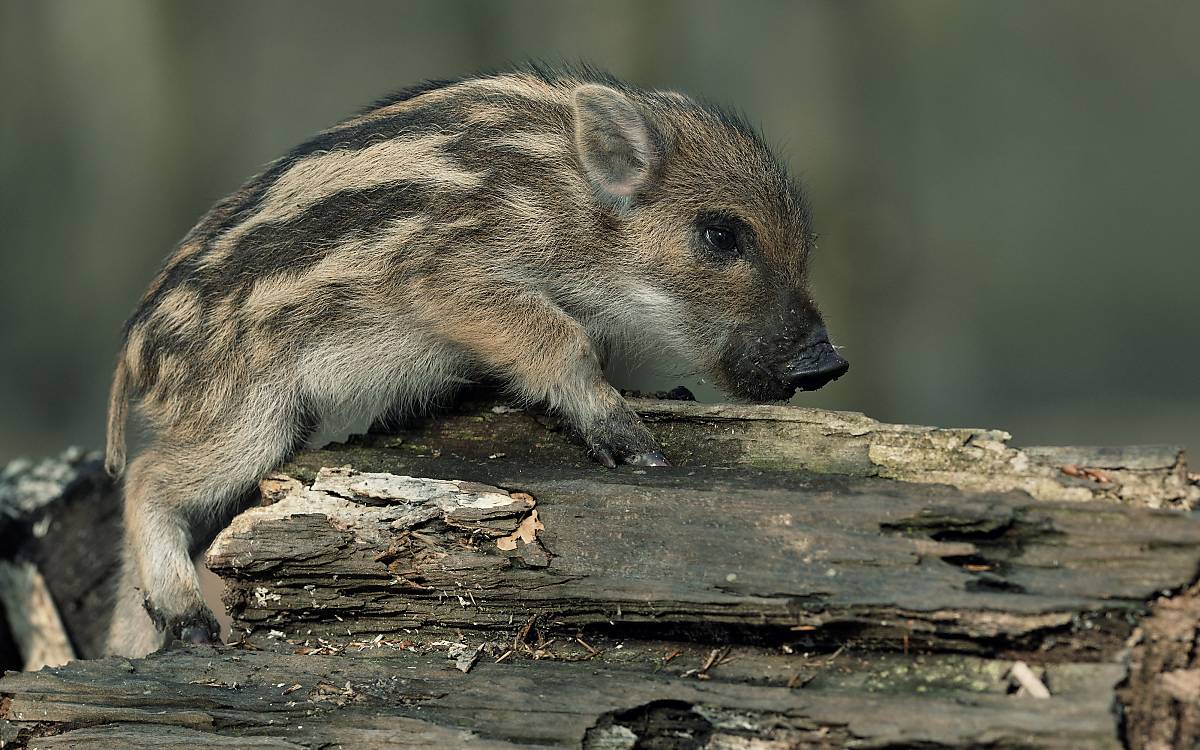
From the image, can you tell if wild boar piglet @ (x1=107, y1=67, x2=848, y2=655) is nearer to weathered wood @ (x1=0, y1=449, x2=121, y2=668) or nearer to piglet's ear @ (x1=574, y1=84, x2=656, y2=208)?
piglet's ear @ (x1=574, y1=84, x2=656, y2=208)

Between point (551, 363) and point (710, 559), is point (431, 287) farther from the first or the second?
point (710, 559)

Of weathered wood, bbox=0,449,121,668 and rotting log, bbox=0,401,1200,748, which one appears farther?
weathered wood, bbox=0,449,121,668

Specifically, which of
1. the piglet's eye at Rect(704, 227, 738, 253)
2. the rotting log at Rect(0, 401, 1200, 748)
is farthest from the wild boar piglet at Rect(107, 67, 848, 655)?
the rotting log at Rect(0, 401, 1200, 748)

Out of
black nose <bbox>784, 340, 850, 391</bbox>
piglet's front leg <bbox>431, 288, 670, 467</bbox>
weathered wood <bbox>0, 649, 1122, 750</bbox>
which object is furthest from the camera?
black nose <bbox>784, 340, 850, 391</bbox>

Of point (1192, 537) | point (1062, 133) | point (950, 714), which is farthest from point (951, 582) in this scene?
point (1062, 133)

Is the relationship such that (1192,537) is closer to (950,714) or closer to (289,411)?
(950,714)

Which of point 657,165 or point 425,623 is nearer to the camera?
point 425,623
